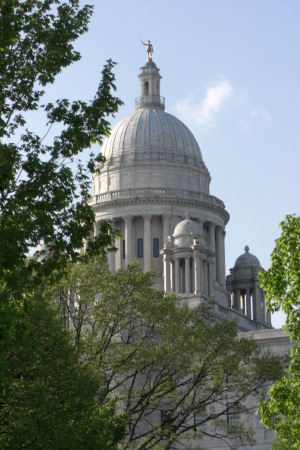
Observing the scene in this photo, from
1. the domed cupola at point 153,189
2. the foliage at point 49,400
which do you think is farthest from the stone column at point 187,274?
the foliage at point 49,400

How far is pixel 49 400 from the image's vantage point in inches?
1361

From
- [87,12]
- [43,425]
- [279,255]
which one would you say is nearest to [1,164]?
[87,12]

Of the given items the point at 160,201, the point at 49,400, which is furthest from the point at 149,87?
the point at 49,400

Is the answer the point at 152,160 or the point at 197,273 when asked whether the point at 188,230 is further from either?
the point at 152,160

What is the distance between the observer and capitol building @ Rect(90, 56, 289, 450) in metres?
104

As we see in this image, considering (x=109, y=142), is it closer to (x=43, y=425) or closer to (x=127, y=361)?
(x=127, y=361)

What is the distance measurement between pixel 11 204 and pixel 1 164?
1.03 metres

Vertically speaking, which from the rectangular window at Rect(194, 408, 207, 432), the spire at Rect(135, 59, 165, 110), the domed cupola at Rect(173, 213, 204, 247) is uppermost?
the spire at Rect(135, 59, 165, 110)

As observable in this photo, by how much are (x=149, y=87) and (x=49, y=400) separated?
84.7 metres

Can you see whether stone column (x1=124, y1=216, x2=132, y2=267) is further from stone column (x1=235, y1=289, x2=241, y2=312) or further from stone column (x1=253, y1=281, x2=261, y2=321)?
stone column (x1=253, y1=281, x2=261, y2=321)

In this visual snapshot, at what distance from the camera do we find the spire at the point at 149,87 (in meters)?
115

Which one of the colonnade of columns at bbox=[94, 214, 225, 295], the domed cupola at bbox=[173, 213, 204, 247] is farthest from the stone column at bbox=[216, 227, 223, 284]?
the domed cupola at bbox=[173, 213, 204, 247]

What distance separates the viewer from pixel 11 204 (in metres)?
24.2

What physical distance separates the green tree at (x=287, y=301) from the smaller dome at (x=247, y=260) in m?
78.4
